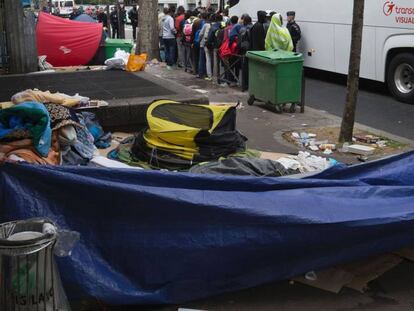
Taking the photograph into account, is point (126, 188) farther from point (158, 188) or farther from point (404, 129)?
point (404, 129)

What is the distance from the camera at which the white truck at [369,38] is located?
37.3 ft

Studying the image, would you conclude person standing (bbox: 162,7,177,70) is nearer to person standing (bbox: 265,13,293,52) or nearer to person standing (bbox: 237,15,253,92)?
person standing (bbox: 237,15,253,92)

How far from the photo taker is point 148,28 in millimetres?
19203

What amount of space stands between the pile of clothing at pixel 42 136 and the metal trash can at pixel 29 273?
4.56 feet

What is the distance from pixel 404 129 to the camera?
Result: 9492 mm

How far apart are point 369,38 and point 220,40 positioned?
3.53m

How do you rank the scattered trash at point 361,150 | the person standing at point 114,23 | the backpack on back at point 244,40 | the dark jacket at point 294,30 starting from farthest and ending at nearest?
the person standing at point 114,23
the dark jacket at point 294,30
the backpack on back at point 244,40
the scattered trash at point 361,150

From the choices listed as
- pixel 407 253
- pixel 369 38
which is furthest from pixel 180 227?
pixel 369 38

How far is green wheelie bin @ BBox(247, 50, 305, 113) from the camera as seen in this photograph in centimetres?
1012

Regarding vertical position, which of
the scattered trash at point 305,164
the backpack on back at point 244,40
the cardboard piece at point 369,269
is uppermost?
the backpack on back at point 244,40

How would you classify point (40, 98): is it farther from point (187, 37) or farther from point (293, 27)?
point (187, 37)

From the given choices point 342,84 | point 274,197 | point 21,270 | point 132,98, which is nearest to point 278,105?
point 132,98

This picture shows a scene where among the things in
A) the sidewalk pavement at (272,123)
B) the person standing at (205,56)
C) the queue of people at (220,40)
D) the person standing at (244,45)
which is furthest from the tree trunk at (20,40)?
the person standing at (205,56)

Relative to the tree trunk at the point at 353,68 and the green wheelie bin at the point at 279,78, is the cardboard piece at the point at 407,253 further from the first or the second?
the green wheelie bin at the point at 279,78
